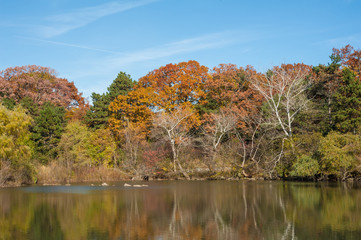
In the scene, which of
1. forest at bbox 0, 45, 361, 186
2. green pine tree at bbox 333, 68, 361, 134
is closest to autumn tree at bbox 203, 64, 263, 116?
forest at bbox 0, 45, 361, 186

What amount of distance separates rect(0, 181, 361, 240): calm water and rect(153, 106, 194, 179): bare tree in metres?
17.4

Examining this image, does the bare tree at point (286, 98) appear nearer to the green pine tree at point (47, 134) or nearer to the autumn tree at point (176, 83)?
the autumn tree at point (176, 83)

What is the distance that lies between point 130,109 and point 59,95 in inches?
786

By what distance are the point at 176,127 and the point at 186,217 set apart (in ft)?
85.2

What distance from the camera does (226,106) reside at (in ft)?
140

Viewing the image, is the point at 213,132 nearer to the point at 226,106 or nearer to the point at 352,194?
the point at 226,106

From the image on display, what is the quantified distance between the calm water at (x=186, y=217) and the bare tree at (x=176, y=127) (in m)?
17.4

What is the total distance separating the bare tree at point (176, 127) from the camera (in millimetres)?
38562

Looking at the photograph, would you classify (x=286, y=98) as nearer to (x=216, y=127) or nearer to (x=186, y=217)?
(x=216, y=127)

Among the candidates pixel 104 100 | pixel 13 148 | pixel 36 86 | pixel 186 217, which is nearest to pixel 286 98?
pixel 104 100

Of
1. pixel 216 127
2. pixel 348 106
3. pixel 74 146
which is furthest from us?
pixel 74 146

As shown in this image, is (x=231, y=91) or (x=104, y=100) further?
(x=104, y=100)

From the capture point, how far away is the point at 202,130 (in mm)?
41969

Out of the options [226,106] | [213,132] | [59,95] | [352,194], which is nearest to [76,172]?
[213,132]
